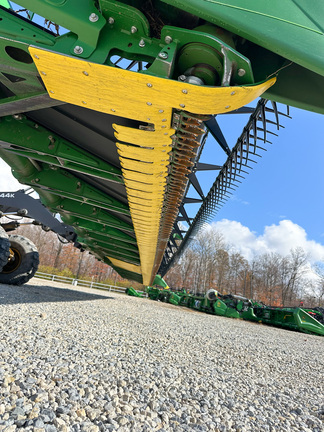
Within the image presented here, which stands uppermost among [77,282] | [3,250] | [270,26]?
[270,26]

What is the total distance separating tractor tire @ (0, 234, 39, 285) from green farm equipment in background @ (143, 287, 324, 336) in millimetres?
7804

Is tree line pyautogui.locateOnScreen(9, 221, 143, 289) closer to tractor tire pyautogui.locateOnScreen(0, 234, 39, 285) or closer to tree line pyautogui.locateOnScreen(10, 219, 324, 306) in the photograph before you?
tree line pyautogui.locateOnScreen(10, 219, 324, 306)

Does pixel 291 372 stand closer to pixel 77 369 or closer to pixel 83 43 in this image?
pixel 77 369

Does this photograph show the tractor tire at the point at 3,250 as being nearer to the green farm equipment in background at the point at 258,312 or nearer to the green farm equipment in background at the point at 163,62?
the green farm equipment in background at the point at 163,62

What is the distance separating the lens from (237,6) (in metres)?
1.43

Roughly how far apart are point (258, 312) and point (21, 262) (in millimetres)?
9242

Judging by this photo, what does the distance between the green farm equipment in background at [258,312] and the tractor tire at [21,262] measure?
25.6 feet

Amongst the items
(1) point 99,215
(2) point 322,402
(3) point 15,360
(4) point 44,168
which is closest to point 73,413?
(3) point 15,360

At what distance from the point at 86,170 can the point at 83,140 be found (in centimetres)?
37

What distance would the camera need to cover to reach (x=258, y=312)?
11.0 meters

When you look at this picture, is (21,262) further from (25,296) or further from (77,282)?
(77,282)

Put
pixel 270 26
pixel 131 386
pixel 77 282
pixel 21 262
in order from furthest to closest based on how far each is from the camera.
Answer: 1. pixel 77 282
2. pixel 21 262
3. pixel 131 386
4. pixel 270 26

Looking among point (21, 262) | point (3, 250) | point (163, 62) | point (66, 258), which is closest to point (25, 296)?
point (3, 250)

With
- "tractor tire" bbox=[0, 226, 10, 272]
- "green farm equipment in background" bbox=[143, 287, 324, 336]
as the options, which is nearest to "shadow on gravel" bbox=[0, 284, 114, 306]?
"tractor tire" bbox=[0, 226, 10, 272]
